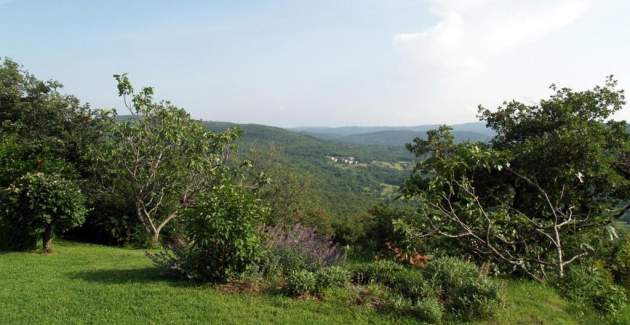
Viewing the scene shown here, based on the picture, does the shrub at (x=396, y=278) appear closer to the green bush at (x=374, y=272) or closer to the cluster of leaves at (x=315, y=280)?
the green bush at (x=374, y=272)

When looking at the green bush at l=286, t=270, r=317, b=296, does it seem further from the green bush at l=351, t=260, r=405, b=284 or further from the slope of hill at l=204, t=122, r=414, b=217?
the slope of hill at l=204, t=122, r=414, b=217

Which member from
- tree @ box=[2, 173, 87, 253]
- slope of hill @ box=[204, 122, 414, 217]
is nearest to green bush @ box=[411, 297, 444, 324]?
tree @ box=[2, 173, 87, 253]

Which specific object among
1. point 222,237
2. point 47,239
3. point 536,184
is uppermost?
point 536,184

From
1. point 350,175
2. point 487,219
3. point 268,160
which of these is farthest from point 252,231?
point 350,175

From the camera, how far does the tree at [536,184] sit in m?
7.21

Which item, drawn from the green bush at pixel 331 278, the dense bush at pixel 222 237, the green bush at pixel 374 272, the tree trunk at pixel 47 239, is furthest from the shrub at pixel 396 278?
the tree trunk at pixel 47 239

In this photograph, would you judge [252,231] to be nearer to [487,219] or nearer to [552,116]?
[487,219]

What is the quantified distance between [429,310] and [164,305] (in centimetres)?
355

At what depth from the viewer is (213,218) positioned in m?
5.94

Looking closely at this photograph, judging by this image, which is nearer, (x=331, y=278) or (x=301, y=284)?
(x=301, y=284)

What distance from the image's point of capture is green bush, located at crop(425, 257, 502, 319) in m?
5.40

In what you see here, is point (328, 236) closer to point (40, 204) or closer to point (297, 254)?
point (297, 254)

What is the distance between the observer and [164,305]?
18.0 feet

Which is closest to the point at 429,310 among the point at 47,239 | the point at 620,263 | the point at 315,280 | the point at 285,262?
the point at 315,280
